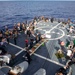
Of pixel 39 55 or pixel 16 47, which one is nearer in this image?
pixel 39 55

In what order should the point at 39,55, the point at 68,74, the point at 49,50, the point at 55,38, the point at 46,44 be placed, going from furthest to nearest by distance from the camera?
the point at 55,38
the point at 46,44
the point at 49,50
the point at 39,55
the point at 68,74

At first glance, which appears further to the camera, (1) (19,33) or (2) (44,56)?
(1) (19,33)

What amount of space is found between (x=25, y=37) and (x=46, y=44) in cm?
656

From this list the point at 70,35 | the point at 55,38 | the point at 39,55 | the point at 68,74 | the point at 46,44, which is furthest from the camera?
the point at 70,35

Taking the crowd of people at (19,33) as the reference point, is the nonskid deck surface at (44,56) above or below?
below

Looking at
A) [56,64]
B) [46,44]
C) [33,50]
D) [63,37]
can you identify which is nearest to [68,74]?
[56,64]

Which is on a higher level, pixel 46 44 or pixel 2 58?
pixel 2 58

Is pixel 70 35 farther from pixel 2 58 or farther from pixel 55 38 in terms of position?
pixel 2 58

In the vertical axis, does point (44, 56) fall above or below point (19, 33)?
above

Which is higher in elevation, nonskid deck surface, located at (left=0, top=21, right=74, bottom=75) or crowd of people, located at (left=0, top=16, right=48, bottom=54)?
crowd of people, located at (left=0, top=16, right=48, bottom=54)

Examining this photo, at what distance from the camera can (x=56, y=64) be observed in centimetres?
1942

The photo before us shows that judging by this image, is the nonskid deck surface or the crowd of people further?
the crowd of people

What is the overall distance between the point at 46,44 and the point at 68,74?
37.4 feet

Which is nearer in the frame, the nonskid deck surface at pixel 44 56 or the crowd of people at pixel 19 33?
the nonskid deck surface at pixel 44 56
